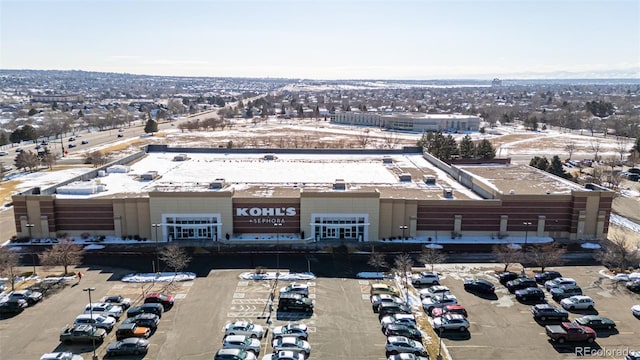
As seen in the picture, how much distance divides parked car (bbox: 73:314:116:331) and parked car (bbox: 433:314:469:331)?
19188mm

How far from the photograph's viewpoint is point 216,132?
131125mm

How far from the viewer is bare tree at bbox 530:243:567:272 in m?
37.7

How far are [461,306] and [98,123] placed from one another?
133467mm

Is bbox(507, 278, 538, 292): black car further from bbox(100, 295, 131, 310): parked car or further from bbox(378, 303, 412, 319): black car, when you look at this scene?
bbox(100, 295, 131, 310): parked car

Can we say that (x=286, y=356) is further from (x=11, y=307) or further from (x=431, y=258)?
(x=11, y=307)

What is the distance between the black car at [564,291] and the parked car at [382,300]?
1091 cm

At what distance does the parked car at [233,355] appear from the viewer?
81.9 ft

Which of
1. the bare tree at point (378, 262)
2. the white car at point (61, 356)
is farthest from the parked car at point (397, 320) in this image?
the white car at point (61, 356)

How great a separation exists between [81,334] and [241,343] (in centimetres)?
897

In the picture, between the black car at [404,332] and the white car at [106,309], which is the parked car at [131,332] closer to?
the white car at [106,309]

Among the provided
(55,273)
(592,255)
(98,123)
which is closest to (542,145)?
(592,255)

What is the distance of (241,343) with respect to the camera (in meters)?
26.4

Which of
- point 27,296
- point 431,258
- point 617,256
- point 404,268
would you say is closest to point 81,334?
point 27,296

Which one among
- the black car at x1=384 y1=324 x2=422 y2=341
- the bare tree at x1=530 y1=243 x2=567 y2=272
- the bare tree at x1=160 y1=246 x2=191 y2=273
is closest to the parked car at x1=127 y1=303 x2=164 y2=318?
the bare tree at x1=160 y1=246 x2=191 y2=273
